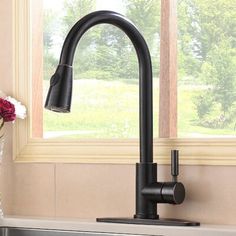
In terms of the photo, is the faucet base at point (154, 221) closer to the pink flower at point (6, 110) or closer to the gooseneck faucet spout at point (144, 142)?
the gooseneck faucet spout at point (144, 142)

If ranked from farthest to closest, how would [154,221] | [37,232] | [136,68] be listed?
[136,68], [37,232], [154,221]

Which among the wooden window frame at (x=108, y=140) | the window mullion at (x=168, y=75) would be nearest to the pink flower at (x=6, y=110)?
the wooden window frame at (x=108, y=140)

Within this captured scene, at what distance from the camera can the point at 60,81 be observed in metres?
1.61

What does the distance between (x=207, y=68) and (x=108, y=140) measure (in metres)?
0.30

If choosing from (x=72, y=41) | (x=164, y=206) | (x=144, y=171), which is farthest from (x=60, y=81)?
(x=164, y=206)

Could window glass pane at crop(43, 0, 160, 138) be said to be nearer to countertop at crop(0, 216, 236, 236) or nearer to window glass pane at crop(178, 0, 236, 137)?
window glass pane at crop(178, 0, 236, 137)

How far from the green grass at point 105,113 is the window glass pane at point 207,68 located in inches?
0.6

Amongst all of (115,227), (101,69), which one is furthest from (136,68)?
(115,227)

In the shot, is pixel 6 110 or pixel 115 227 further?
pixel 6 110

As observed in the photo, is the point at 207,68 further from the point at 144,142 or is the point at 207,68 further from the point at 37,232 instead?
the point at 37,232

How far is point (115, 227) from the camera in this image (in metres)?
1.66

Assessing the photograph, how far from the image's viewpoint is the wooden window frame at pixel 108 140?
5.58 feet

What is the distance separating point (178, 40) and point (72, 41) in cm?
29

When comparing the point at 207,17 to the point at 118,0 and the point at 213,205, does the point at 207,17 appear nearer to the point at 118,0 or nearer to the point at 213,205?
the point at 118,0
